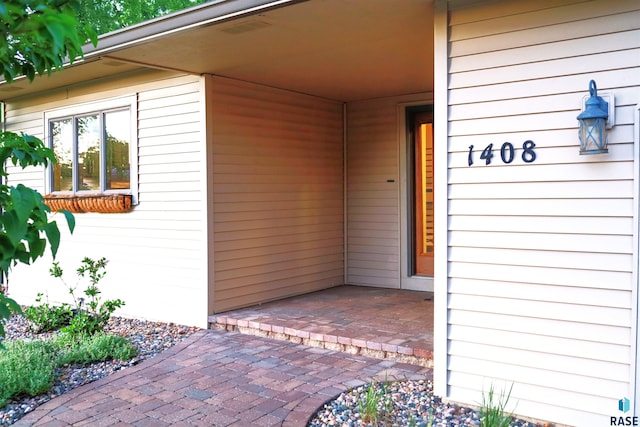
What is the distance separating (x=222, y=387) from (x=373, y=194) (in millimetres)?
3525

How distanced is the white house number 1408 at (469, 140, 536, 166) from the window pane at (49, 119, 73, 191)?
5151 mm

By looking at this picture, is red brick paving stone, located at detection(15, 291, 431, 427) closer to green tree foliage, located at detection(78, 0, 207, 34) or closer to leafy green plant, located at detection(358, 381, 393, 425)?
leafy green plant, located at detection(358, 381, 393, 425)

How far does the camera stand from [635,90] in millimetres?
2707

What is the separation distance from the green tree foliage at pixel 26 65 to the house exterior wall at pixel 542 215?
2307 millimetres

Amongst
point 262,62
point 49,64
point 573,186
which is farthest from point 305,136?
point 49,64

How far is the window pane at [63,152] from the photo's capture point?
6.54m

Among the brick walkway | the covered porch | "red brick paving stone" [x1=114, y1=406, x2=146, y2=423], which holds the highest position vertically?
the covered porch

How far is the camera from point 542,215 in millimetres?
2980

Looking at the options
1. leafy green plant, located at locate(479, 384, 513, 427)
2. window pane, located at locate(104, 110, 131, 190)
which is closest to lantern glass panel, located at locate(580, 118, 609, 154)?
leafy green plant, located at locate(479, 384, 513, 427)

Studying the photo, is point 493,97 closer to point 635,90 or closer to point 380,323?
point 635,90

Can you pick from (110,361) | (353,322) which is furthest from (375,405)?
(110,361)

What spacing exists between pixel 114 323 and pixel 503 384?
419 centimetres

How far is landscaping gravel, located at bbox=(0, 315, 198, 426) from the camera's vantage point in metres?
3.43

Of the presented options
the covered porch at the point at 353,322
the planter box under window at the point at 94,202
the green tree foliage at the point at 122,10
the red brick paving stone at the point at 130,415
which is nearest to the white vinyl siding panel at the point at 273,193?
the covered porch at the point at 353,322
